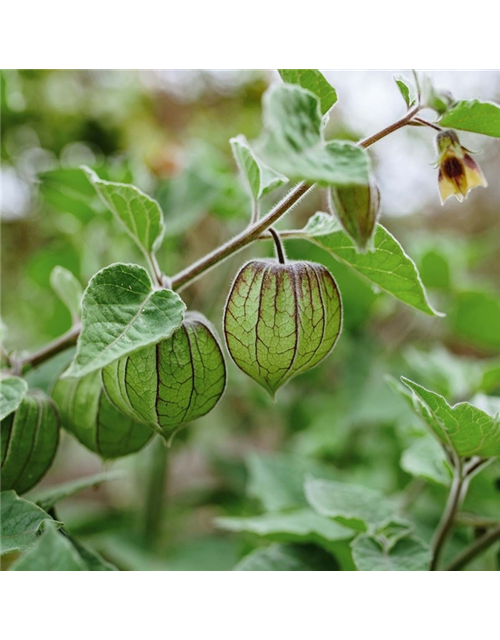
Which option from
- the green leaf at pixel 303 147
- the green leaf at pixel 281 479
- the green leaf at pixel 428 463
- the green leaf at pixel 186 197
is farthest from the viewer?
the green leaf at pixel 186 197

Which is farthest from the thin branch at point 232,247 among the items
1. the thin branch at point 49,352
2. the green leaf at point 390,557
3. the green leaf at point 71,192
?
the green leaf at point 71,192

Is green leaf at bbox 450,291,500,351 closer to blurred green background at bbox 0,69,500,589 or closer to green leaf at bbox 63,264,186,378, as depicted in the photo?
blurred green background at bbox 0,69,500,589

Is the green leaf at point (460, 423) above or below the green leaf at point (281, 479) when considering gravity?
above

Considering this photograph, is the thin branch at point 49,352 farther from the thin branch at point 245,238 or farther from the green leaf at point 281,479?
the green leaf at point 281,479

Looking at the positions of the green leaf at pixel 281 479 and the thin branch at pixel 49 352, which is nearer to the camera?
the thin branch at pixel 49 352

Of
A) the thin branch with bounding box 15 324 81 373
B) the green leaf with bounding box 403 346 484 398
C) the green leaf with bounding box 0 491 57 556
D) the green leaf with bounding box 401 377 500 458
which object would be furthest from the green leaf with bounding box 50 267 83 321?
the green leaf with bounding box 403 346 484 398

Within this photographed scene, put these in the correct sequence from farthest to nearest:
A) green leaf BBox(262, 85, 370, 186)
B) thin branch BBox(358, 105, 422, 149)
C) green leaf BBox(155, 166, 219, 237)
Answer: green leaf BBox(155, 166, 219, 237) < thin branch BBox(358, 105, 422, 149) < green leaf BBox(262, 85, 370, 186)
